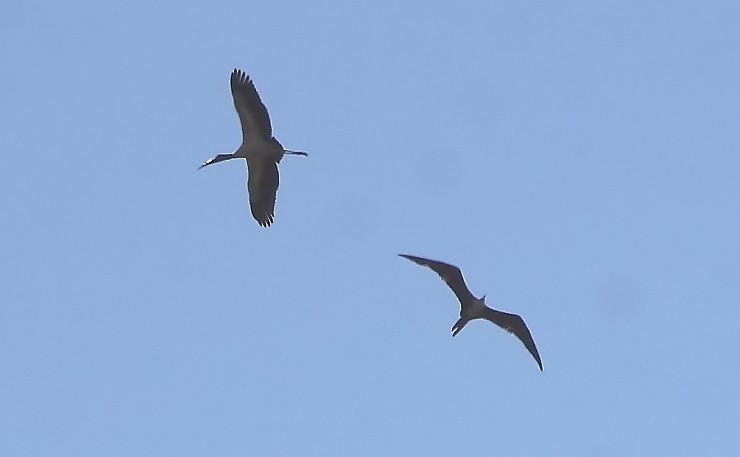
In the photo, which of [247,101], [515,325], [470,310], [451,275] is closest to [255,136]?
[247,101]

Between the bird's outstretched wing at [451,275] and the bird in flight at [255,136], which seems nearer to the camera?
the bird in flight at [255,136]

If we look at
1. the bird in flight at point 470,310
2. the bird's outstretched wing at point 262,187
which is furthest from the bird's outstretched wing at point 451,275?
the bird's outstretched wing at point 262,187

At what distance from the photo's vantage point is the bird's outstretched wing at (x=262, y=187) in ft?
137

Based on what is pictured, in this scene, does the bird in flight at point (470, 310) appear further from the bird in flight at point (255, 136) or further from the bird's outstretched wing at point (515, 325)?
the bird in flight at point (255, 136)

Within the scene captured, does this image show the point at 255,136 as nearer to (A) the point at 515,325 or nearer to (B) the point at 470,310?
(B) the point at 470,310

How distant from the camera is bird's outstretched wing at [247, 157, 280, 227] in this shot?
1646 inches

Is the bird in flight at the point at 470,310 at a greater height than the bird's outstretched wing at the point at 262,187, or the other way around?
the bird's outstretched wing at the point at 262,187

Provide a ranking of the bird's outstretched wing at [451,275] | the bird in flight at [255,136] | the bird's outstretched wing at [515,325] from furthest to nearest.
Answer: the bird's outstretched wing at [515,325]
the bird's outstretched wing at [451,275]
the bird in flight at [255,136]

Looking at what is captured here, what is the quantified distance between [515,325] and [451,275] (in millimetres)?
2578

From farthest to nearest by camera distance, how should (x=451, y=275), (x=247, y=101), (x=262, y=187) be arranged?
(x=451, y=275), (x=262, y=187), (x=247, y=101)

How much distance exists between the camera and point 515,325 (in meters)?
45.0

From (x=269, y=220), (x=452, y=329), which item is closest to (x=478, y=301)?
(x=452, y=329)

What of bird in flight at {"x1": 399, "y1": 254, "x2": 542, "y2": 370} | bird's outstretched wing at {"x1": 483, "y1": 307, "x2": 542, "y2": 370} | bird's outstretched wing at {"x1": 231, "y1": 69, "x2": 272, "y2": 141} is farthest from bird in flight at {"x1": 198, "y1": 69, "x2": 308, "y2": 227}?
bird's outstretched wing at {"x1": 483, "y1": 307, "x2": 542, "y2": 370}

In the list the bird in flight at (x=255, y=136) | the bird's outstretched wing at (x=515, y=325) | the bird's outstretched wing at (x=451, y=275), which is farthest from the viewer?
the bird's outstretched wing at (x=515, y=325)
